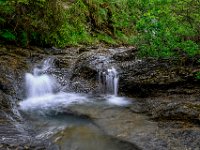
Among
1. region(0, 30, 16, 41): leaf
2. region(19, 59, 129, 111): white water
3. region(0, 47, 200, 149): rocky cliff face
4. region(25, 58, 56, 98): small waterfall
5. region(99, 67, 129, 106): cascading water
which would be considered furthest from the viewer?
region(0, 30, 16, 41): leaf

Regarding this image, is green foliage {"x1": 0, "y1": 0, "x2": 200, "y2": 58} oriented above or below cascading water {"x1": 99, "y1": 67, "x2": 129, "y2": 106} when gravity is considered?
above

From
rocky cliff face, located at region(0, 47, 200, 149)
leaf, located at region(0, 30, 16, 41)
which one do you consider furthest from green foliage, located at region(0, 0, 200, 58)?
rocky cliff face, located at region(0, 47, 200, 149)

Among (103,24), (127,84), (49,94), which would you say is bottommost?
(49,94)

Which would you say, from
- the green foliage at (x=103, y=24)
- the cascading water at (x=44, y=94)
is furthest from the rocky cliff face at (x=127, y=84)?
the green foliage at (x=103, y=24)

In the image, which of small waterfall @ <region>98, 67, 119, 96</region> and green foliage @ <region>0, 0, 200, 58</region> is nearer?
green foliage @ <region>0, 0, 200, 58</region>

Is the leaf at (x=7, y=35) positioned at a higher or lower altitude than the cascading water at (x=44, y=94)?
higher

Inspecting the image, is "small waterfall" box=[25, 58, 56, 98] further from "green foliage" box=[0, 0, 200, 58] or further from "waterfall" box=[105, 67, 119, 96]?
"green foliage" box=[0, 0, 200, 58]

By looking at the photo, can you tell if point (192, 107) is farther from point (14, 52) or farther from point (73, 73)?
point (14, 52)

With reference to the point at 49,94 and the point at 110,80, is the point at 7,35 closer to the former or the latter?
the point at 49,94

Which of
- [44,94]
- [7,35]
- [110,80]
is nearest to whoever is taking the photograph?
[44,94]

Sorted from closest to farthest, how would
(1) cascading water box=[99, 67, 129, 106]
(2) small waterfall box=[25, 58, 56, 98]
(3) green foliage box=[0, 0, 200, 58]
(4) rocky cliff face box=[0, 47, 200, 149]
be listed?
(4) rocky cliff face box=[0, 47, 200, 149], (3) green foliage box=[0, 0, 200, 58], (1) cascading water box=[99, 67, 129, 106], (2) small waterfall box=[25, 58, 56, 98]

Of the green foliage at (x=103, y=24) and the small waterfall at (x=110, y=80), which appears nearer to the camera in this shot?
the green foliage at (x=103, y=24)

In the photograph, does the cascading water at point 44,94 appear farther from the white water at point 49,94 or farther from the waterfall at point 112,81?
the waterfall at point 112,81

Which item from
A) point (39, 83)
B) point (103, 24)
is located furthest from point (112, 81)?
point (103, 24)
